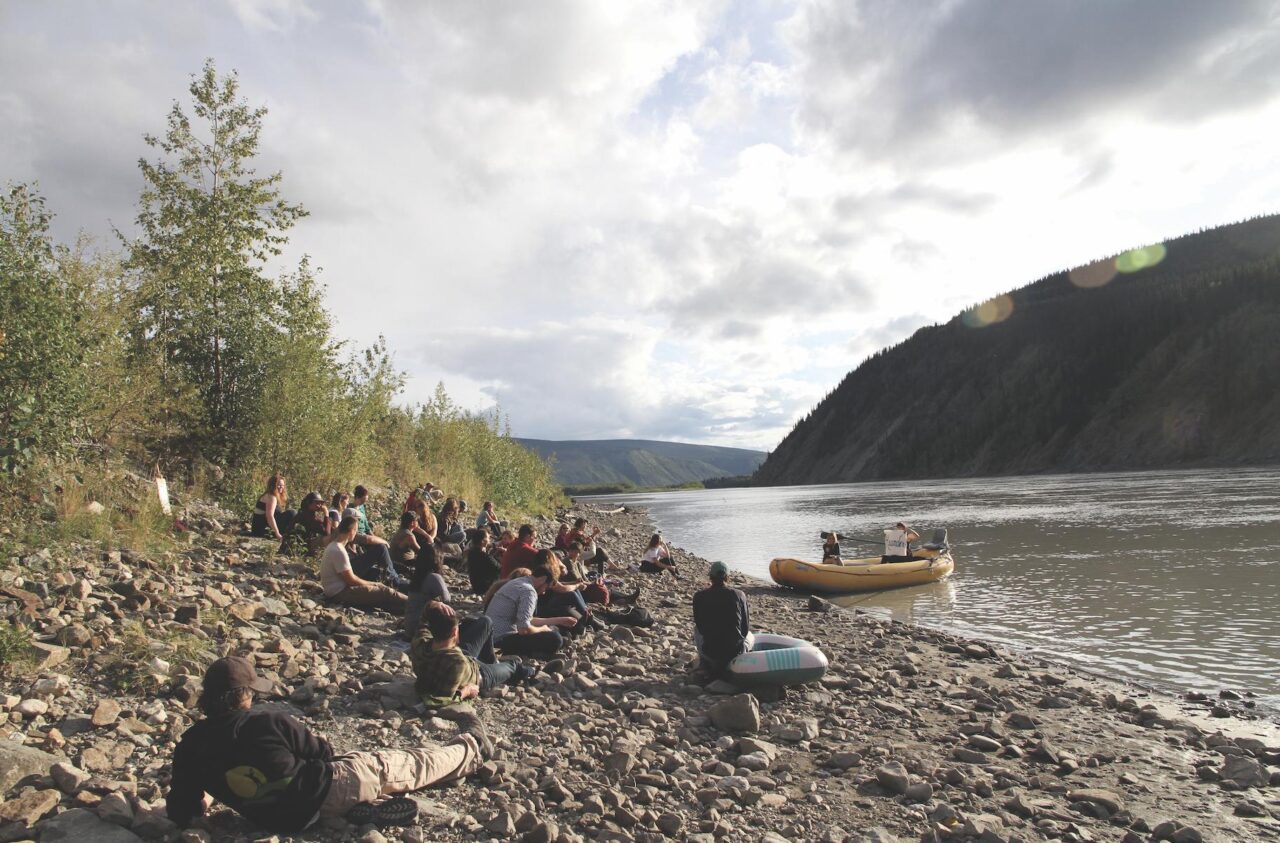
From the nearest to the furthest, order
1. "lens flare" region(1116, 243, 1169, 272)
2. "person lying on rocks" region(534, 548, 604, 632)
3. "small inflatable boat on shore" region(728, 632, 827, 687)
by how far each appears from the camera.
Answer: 1. "small inflatable boat on shore" region(728, 632, 827, 687)
2. "person lying on rocks" region(534, 548, 604, 632)
3. "lens flare" region(1116, 243, 1169, 272)

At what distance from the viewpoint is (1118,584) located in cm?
1830

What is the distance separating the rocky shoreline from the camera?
5113 mm

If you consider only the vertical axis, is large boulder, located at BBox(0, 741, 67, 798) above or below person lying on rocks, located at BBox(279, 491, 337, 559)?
below

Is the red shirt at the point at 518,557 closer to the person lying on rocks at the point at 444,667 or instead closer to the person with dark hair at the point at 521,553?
the person with dark hair at the point at 521,553

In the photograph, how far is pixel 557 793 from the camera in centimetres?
560

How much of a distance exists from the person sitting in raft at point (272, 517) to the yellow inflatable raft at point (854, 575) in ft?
40.4

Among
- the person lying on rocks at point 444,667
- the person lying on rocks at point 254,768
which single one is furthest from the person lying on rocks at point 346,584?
the person lying on rocks at point 254,768

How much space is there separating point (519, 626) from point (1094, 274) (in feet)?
615

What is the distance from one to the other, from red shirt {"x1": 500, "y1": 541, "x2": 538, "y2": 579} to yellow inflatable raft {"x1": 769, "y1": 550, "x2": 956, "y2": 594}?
411 inches

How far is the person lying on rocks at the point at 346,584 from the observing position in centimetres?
1012

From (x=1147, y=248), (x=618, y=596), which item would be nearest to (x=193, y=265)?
(x=618, y=596)

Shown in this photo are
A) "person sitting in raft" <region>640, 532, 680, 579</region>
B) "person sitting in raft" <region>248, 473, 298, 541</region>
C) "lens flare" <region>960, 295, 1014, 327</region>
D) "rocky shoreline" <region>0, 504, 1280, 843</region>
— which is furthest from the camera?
"lens flare" <region>960, 295, 1014, 327</region>

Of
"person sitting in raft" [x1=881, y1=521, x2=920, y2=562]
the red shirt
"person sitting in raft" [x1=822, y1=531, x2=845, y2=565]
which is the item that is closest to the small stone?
the red shirt

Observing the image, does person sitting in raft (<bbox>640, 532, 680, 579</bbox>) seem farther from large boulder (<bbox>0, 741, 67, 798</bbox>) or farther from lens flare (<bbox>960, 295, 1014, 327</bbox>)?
lens flare (<bbox>960, 295, 1014, 327</bbox>)
